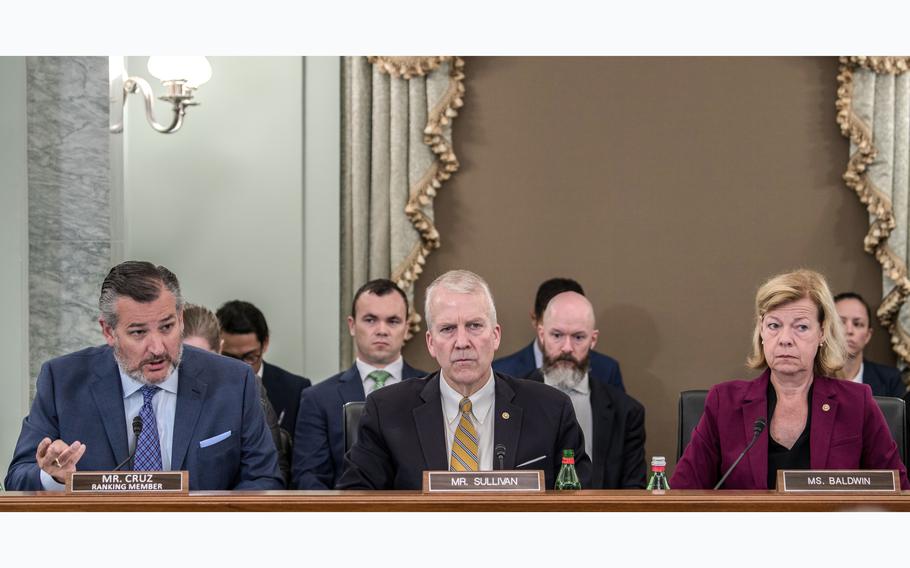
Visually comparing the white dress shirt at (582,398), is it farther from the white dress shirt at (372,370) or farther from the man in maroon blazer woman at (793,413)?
the man in maroon blazer woman at (793,413)

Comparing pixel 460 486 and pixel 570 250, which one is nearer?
pixel 460 486

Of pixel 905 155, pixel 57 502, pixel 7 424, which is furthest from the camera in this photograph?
pixel 905 155

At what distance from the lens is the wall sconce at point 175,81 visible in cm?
534

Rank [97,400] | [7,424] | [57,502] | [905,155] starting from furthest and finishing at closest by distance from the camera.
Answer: [905,155]
[7,424]
[97,400]
[57,502]

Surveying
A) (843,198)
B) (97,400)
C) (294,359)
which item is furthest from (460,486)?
(843,198)

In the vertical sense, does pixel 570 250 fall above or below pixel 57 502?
above

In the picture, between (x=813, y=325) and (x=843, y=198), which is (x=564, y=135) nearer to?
(x=843, y=198)

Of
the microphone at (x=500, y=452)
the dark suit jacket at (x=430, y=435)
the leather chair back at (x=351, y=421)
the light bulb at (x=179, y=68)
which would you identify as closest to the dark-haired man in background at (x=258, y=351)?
the light bulb at (x=179, y=68)

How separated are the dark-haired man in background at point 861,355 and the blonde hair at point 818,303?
5.95ft

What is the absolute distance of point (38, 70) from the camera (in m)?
4.73

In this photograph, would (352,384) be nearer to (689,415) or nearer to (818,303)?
(689,415)

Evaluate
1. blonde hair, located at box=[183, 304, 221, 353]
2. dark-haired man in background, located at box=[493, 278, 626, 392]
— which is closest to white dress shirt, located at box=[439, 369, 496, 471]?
blonde hair, located at box=[183, 304, 221, 353]

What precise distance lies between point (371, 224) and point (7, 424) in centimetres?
197

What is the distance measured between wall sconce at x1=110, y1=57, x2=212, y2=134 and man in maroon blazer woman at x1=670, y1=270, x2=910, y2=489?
285 cm
